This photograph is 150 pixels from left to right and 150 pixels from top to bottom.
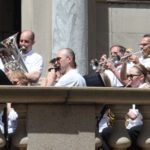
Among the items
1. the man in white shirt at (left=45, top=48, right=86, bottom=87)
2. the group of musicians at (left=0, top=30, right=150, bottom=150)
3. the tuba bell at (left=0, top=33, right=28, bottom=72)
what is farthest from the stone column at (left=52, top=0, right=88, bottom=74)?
the man in white shirt at (left=45, top=48, right=86, bottom=87)

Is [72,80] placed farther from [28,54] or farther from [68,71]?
[28,54]

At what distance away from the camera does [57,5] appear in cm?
1477

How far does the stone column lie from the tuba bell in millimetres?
3370

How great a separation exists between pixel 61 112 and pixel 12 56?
3.08 metres

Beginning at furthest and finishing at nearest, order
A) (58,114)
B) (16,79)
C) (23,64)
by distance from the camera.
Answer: (23,64), (16,79), (58,114)

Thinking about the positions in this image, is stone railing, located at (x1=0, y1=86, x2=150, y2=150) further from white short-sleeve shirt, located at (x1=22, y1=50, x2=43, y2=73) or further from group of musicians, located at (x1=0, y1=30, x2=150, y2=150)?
white short-sleeve shirt, located at (x1=22, y1=50, x2=43, y2=73)

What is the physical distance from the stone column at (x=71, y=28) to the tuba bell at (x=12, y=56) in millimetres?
3370

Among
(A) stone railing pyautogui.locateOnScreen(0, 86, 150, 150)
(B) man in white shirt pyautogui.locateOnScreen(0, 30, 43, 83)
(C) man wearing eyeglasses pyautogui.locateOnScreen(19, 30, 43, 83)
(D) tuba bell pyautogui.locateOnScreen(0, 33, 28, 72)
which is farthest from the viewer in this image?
(C) man wearing eyeglasses pyautogui.locateOnScreen(19, 30, 43, 83)

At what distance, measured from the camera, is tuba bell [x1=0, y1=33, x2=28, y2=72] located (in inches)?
415

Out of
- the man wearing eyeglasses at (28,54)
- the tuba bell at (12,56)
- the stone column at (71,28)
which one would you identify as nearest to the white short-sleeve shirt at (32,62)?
the man wearing eyeglasses at (28,54)

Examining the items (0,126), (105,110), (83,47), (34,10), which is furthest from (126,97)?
(34,10)

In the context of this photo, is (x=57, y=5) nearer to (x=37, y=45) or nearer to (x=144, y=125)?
(x=37, y=45)

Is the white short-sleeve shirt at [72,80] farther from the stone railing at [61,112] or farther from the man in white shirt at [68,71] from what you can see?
the stone railing at [61,112]

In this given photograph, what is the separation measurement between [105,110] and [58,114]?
0.56m
